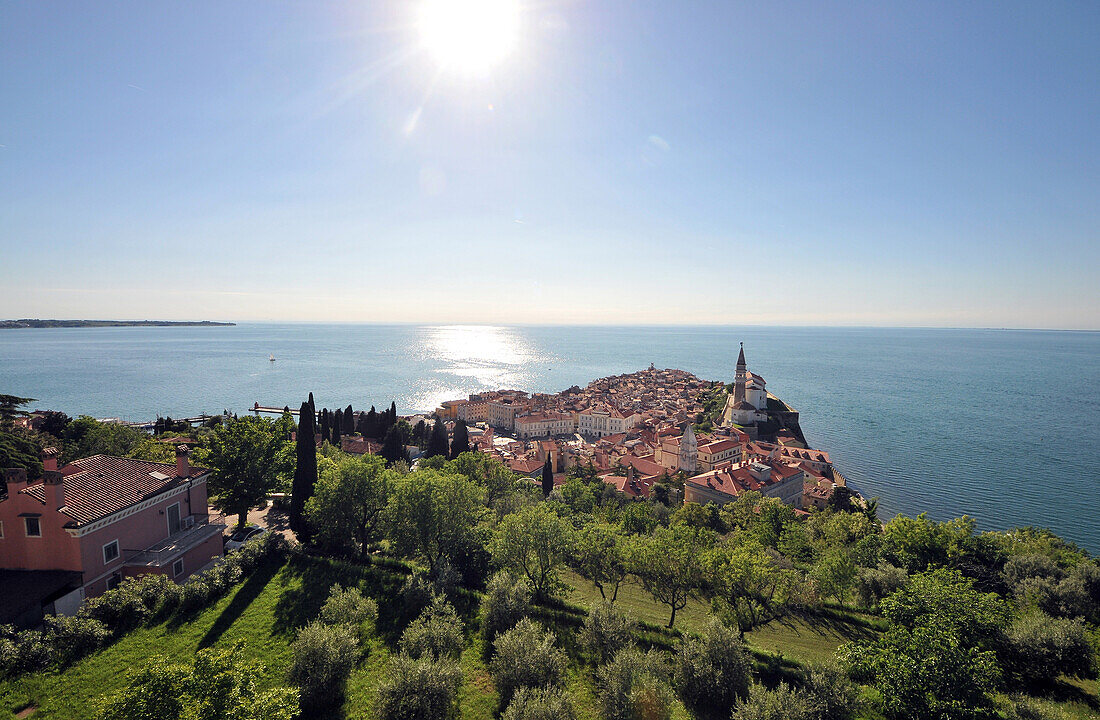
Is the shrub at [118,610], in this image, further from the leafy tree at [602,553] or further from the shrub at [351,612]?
the leafy tree at [602,553]

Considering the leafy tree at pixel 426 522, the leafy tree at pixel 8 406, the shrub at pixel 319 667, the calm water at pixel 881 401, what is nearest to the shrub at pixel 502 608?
the leafy tree at pixel 426 522

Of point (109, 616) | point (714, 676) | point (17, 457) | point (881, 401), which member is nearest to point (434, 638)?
point (714, 676)

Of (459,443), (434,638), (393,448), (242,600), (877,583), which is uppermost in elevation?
(434,638)

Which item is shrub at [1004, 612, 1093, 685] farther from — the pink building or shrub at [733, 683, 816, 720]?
the pink building

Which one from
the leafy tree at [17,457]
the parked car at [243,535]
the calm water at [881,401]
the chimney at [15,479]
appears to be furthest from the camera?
the calm water at [881,401]

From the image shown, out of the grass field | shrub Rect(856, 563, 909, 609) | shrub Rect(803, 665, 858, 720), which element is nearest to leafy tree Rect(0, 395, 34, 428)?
the grass field

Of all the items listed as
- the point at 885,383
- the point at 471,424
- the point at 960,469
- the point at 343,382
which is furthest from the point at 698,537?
the point at 885,383

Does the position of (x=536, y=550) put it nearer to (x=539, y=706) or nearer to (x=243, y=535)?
(x=539, y=706)
